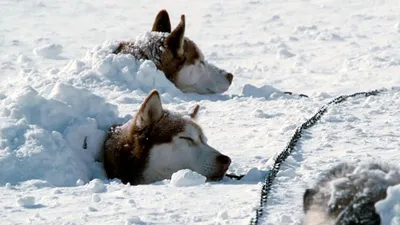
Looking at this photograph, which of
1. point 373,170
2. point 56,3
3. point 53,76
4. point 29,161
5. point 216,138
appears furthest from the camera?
point 56,3

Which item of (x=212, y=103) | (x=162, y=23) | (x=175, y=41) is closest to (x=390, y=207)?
(x=212, y=103)

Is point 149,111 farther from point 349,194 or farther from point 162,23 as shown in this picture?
point 162,23

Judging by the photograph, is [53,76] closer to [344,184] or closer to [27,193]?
[27,193]

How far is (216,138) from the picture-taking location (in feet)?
24.6

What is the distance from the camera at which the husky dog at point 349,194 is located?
3047 millimetres

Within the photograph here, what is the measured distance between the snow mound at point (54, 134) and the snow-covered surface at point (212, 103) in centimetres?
1

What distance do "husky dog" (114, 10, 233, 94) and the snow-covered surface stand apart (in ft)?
0.66

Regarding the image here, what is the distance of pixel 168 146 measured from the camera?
6371 millimetres

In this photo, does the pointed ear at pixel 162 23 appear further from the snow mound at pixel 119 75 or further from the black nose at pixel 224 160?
the black nose at pixel 224 160

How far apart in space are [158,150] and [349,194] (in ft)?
10.9

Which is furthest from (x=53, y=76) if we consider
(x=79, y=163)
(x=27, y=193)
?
(x=27, y=193)

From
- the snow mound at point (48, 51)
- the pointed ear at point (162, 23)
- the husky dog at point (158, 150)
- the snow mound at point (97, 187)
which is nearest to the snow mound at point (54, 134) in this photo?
the husky dog at point (158, 150)

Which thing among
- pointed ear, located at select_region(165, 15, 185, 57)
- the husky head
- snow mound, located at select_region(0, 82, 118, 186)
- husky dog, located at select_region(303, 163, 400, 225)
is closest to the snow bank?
snow mound, located at select_region(0, 82, 118, 186)

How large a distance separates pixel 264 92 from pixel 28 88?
10.4ft
